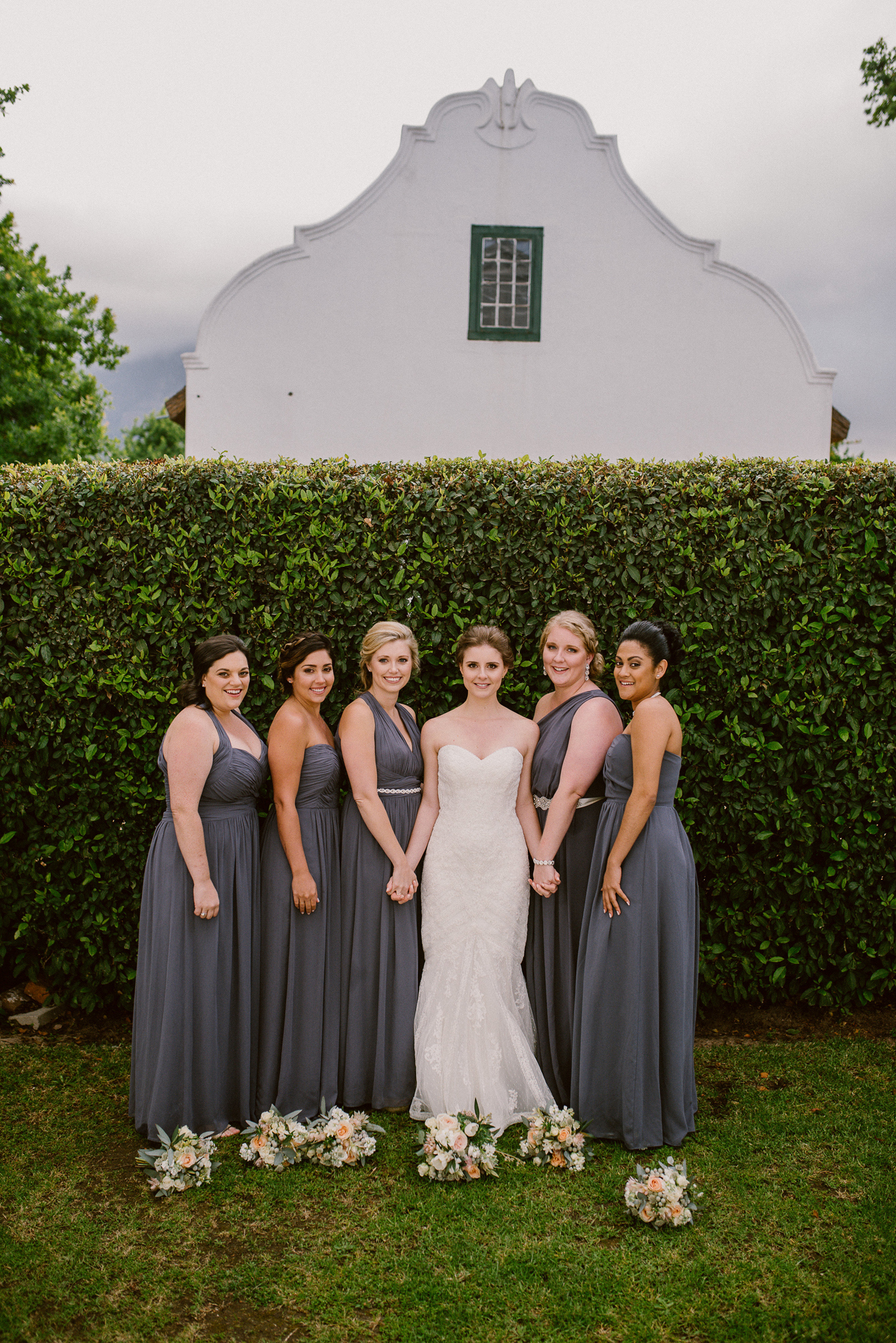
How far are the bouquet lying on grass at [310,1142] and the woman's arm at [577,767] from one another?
1438 millimetres

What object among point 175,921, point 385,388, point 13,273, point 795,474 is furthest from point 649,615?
point 13,273

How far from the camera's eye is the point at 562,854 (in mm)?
4496

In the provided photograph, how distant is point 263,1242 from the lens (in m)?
3.48

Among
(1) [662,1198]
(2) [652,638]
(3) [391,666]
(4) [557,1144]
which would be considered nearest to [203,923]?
(3) [391,666]

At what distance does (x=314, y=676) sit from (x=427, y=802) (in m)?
0.85

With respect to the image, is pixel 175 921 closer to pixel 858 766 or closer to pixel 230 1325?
pixel 230 1325

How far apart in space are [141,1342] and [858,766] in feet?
14.6

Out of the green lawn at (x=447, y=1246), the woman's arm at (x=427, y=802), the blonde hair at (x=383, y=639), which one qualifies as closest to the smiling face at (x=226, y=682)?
the blonde hair at (x=383, y=639)

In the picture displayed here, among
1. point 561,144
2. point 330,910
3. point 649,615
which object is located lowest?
point 330,910

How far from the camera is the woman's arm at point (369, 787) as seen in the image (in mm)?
4320

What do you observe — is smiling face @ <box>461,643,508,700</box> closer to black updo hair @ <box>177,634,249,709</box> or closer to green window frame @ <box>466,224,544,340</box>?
black updo hair @ <box>177,634,249,709</box>

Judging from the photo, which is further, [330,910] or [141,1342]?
[330,910]

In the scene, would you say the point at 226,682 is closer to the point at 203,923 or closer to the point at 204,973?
the point at 203,923

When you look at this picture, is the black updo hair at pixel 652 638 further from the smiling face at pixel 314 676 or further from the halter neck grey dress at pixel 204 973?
the halter neck grey dress at pixel 204 973
